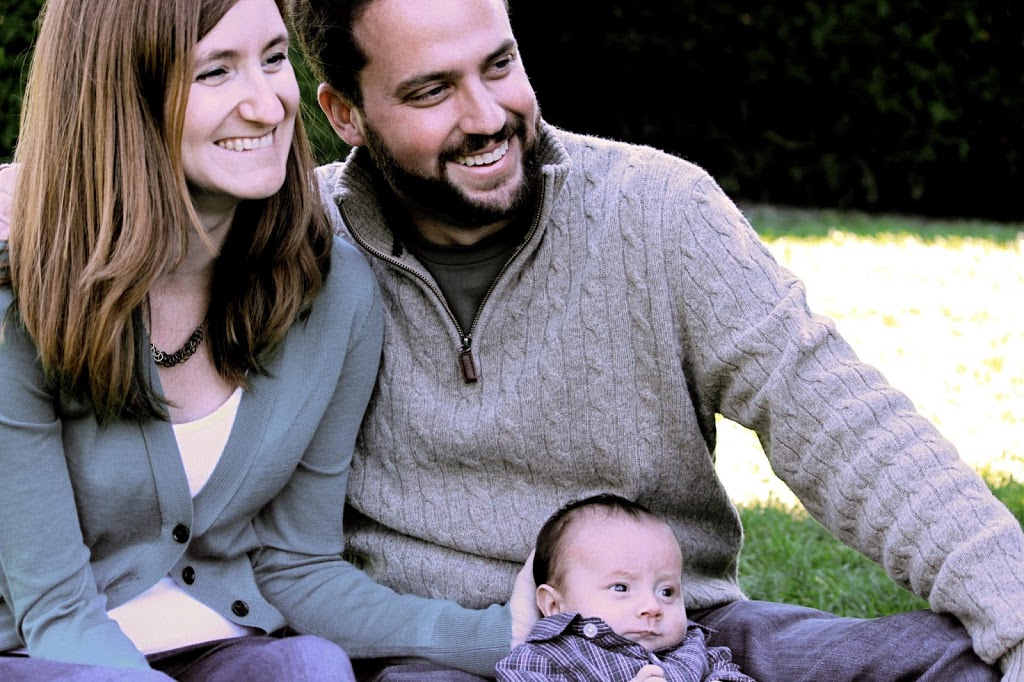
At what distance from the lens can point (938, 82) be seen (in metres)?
9.98

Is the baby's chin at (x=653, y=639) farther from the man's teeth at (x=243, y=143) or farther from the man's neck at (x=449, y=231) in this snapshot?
the man's teeth at (x=243, y=143)

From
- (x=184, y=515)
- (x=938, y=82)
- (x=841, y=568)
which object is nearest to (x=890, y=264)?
(x=938, y=82)

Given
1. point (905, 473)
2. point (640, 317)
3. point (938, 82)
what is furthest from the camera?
point (938, 82)

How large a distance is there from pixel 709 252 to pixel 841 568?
1548mm

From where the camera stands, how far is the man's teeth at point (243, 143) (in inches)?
104

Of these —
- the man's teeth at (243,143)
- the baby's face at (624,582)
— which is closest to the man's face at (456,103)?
the man's teeth at (243,143)

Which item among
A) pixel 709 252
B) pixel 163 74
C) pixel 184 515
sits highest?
pixel 163 74

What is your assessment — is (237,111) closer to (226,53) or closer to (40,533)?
(226,53)

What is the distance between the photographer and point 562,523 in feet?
9.18

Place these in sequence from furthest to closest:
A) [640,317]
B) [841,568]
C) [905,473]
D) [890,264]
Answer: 1. [890,264]
2. [841,568]
3. [640,317]
4. [905,473]

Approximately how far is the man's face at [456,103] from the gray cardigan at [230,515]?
0.27m

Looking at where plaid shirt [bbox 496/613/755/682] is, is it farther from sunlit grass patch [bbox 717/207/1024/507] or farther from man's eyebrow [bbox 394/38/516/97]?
sunlit grass patch [bbox 717/207/1024/507]

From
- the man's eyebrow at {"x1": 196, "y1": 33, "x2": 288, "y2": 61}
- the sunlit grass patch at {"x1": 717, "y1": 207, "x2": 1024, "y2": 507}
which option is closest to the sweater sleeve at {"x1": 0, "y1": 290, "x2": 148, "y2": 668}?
the man's eyebrow at {"x1": 196, "y1": 33, "x2": 288, "y2": 61}

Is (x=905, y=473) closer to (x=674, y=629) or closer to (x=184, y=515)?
(x=674, y=629)
